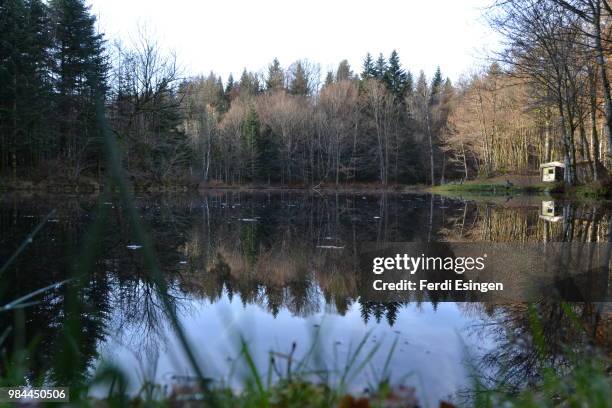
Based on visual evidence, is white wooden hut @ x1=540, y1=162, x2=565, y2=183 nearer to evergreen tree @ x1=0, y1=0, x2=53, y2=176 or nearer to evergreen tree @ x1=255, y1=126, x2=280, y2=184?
evergreen tree @ x1=255, y1=126, x2=280, y2=184

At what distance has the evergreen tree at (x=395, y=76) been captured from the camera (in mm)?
54281

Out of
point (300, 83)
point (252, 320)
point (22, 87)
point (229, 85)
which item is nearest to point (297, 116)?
point (300, 83)

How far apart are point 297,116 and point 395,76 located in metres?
16.2

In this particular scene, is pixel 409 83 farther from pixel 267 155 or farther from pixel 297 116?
pixel 267 155

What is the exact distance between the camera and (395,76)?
54.9 metres

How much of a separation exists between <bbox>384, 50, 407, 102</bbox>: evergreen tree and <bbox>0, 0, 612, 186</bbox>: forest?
17 centimetres

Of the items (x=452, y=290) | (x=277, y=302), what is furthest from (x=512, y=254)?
(x=277, y=302)

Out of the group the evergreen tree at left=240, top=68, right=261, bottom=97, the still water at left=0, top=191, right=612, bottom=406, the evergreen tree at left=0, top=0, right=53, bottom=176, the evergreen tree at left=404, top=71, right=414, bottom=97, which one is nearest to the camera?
the still water at left=0, top=191, right=612, bottom=406

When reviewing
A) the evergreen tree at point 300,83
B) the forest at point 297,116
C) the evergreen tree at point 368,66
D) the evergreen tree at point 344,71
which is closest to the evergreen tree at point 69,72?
the forest at point 297,116

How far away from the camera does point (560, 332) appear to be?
8.42ft

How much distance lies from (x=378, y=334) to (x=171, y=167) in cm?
3267

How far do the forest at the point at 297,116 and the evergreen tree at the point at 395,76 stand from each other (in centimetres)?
17

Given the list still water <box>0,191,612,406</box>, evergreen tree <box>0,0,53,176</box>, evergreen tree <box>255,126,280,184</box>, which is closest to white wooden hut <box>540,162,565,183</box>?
still water <box>0,191,612,406</box>

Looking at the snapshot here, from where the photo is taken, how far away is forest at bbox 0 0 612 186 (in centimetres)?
1844
